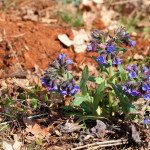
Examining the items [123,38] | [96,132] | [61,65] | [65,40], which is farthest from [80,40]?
[96,132]

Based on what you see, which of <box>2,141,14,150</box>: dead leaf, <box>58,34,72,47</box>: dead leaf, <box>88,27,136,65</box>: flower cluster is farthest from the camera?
<box>58,34,72,47</box>: dead leaf

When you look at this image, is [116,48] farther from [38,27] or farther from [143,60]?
[38,27]

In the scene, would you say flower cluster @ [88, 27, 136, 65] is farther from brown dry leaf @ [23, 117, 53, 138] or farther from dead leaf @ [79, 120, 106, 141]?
brown dry leaf @ [23, 117, 53, 138]

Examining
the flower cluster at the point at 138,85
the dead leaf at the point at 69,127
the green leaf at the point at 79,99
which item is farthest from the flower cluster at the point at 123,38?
the dead leaf at the point at 69,127

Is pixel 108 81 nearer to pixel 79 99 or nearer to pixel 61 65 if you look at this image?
pixel 79 99

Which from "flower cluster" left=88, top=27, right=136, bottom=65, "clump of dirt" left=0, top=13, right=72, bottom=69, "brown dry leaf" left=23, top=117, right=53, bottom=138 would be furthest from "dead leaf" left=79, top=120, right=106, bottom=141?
"clump of dirt" left=0, top=13, right=72, bottom=69

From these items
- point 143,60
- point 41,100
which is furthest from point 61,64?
point 143,60

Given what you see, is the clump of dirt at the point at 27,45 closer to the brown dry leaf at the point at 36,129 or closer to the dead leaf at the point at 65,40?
the dead leaf at the point at 65,40
